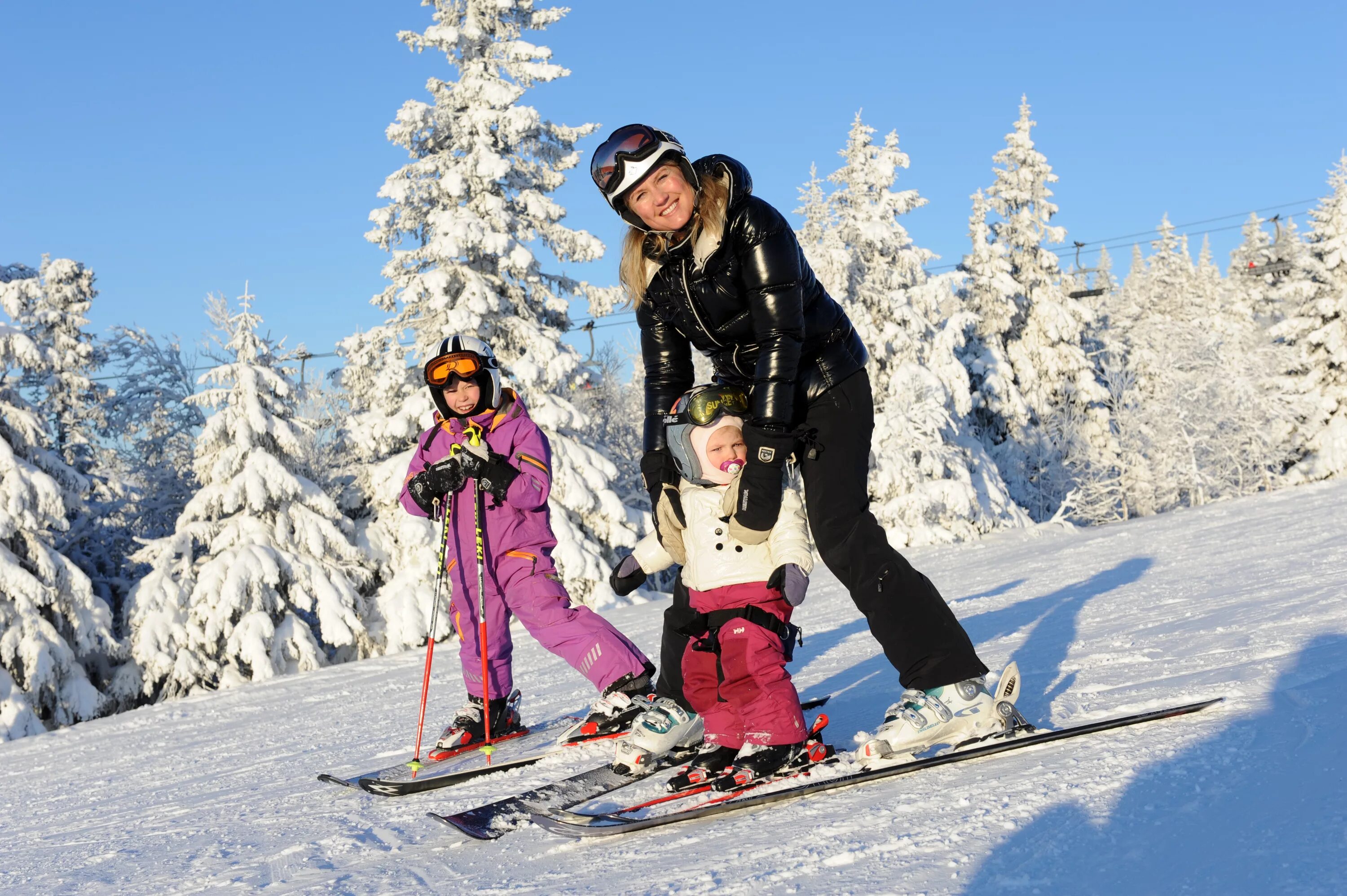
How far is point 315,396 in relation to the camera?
22750 millimetres

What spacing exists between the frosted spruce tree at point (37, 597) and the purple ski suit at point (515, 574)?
1266 cm

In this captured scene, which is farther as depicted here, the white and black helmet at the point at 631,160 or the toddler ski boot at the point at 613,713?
the toddler ski boot at the point at 613,713

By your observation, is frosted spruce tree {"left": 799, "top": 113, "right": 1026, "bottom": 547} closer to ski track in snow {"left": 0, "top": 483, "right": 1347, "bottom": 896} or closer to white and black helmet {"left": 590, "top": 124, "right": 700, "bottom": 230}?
ski track in snow {"left": 0, "top": 483, "right": 1347, "bottom": 896}

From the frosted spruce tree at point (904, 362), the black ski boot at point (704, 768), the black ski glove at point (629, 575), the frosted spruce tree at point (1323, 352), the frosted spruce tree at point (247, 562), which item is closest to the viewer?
the black ski boot at point (704, 768)

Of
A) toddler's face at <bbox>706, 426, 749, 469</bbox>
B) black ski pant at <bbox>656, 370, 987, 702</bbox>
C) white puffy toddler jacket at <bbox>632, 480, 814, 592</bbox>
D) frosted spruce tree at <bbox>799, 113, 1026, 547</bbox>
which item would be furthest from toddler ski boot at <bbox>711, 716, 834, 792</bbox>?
frosted spruce tree at <bbox>799, 113, 1026, 547</bbox>

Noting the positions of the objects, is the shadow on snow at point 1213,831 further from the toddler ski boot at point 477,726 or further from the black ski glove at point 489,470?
the black ski glove at point 489,470

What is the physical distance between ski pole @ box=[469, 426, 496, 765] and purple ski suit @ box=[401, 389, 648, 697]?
42 mm

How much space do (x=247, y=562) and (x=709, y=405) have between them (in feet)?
46.4

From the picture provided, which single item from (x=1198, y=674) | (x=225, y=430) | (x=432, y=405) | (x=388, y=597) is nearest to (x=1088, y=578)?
(x=1198, y=674)

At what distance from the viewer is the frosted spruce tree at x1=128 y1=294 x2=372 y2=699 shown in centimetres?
1543

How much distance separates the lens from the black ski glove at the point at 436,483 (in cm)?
436

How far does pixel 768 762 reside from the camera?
3.01m

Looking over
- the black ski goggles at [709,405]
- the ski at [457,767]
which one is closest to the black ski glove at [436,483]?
the ski at [457,767]

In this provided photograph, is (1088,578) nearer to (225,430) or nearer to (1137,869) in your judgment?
(1137,869)
